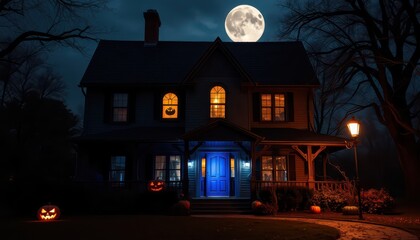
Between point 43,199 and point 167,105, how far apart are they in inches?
331

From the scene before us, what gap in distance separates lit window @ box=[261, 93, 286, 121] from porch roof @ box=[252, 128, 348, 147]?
780 mm

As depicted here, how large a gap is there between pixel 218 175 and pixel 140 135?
15.4 feet

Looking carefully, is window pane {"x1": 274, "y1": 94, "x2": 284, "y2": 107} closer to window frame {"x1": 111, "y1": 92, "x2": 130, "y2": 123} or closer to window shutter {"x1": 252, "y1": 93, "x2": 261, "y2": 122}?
window shutter {"x1": 252, "y1": 93, "x2": 261, "y2": 122}

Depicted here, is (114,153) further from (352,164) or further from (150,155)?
(352,164)

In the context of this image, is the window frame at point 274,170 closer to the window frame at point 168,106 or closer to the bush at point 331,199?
the bush at point 331,199

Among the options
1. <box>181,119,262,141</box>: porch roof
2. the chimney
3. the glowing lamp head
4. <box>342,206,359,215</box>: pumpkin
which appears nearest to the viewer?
the glowing lamp head

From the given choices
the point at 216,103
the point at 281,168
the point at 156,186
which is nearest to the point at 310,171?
the point at 281,168

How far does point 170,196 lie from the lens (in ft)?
60.3

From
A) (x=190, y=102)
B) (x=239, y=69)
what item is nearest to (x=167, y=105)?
(x=190, y=102)

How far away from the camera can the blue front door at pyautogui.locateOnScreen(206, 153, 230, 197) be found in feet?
70.2

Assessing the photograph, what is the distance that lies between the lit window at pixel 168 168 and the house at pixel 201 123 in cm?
6

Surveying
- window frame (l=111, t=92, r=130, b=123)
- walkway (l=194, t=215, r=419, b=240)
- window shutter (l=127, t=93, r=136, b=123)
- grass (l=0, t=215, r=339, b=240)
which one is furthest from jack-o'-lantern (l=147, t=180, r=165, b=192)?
walkway (l=194, t=215, r=419, b=240)

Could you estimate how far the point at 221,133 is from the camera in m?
19.5

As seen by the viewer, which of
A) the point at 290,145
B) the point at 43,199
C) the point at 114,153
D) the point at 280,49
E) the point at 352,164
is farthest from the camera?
the point at 352,164
